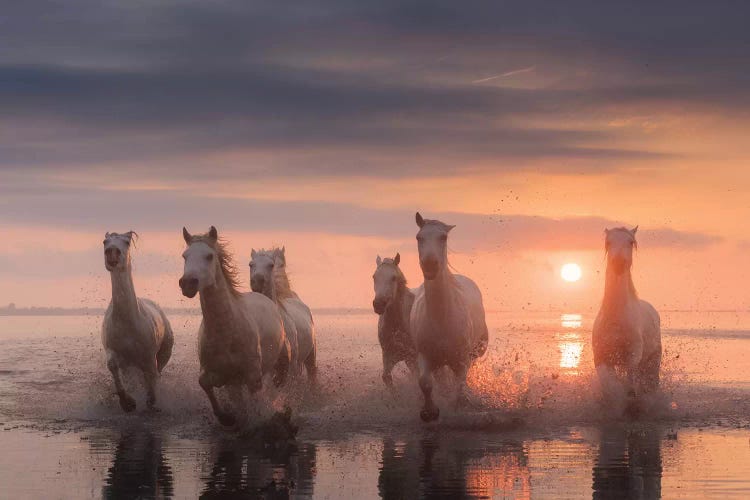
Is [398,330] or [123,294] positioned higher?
[123,294]

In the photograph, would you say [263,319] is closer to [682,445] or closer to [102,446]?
[102,446]

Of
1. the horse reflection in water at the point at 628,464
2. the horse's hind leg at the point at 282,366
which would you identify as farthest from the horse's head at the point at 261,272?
the horse reflection in water at the point at 628,464

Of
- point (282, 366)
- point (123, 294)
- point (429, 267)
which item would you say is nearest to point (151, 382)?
point (123, 294)

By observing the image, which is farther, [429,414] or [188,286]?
[429,414]

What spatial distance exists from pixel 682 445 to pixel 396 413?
165 inches

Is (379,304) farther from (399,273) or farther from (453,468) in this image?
(453,468)

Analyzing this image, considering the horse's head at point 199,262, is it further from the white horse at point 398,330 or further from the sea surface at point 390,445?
the white horse at point 398,330

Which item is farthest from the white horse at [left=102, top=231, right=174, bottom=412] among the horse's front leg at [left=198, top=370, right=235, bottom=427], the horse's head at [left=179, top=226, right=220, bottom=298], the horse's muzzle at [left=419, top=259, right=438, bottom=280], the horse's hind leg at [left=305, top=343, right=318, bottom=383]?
the horse's muzzle at [left=419, top=259, right=438, bottom=280]

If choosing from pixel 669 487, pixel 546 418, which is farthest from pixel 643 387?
pixel 669 487

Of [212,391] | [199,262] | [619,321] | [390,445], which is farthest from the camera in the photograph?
[619,321]

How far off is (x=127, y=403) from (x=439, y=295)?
4967 millimetres

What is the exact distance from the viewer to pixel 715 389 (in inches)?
732

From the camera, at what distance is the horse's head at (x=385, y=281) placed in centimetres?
1424

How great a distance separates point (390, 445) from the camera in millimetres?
11633
